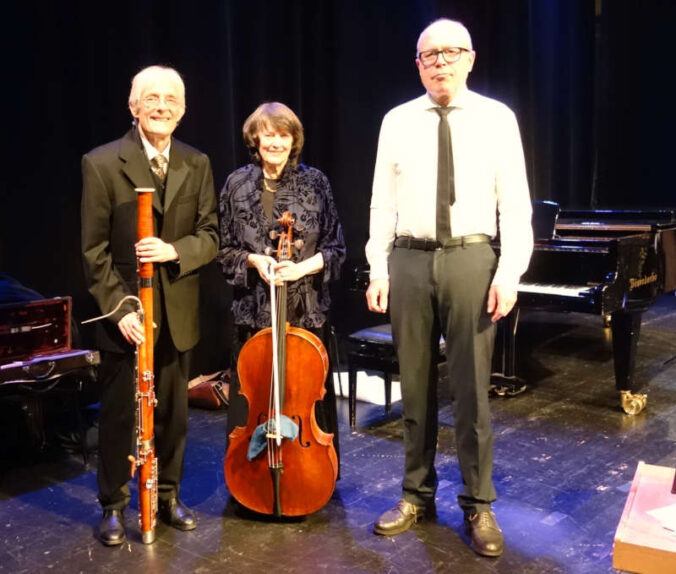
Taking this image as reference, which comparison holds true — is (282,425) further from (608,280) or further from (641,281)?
(641,281)

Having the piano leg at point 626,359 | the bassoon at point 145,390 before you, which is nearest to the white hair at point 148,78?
the bassoon at point 145,390

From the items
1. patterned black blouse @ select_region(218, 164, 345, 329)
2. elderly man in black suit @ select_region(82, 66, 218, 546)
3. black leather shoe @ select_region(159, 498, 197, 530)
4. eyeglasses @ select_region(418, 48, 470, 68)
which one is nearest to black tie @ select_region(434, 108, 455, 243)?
eyeglasses @ select_region(418, 48, 470, 68)

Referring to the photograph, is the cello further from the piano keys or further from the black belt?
the piano keys

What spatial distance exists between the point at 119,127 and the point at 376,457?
2.13m

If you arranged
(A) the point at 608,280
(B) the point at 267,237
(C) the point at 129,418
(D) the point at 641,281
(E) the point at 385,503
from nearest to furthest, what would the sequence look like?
(C) the point at 129,418 < (B) the point at 267,237 < (E) the point at 385,503 < (A) the point at 608,280 < (D) the point at 641,281

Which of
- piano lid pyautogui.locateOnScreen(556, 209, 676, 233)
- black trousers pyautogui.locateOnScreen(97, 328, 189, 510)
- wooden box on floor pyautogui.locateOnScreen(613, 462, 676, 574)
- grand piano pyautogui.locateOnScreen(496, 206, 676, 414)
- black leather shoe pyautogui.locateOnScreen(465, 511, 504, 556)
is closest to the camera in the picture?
wooden box on floor pyautogui.locateOnScreen(613, 462, 676, 574)

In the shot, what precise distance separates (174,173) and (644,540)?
1.78 meters

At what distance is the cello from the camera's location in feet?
9.13

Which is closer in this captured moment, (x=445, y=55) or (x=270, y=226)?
(x=445, y=55)

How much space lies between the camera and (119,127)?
4.31 metres

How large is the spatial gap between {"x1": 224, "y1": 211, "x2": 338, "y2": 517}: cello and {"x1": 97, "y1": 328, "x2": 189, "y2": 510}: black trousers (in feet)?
0.65

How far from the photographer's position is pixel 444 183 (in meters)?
2.64

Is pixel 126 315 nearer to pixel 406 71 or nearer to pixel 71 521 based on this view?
pixel 71 521

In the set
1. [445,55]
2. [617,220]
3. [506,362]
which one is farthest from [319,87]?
[445,55]
